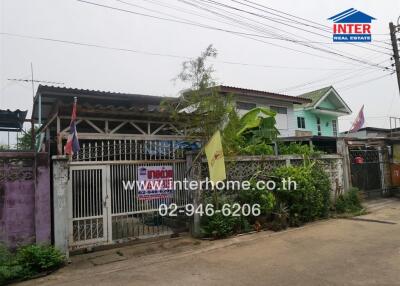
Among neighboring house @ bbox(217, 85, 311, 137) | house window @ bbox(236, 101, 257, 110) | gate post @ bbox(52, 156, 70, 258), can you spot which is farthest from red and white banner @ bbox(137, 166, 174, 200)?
house window @ bbox(236, 101, 257, 110)

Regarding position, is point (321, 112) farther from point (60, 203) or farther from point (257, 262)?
point (60, 203)

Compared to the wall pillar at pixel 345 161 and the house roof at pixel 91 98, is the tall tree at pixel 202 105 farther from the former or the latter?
the wall pillar at pixel 345 161

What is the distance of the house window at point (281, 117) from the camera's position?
18.4 m

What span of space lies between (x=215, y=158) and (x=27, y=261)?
14.3 feet

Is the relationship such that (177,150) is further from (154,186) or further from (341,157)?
(341,157)

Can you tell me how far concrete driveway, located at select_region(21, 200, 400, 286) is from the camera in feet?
17.9

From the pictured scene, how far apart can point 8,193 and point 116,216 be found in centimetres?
228

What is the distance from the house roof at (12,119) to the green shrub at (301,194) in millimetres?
7648

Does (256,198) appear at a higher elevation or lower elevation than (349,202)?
higher

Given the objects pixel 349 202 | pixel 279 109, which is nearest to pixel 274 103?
pixel 279 109

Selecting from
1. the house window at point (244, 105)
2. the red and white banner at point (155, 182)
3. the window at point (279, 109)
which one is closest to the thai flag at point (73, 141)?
the red and white banner at point (155, 182)

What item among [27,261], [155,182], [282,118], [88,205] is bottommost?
[27,261]

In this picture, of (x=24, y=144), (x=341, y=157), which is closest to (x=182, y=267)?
(x=341, y=157)

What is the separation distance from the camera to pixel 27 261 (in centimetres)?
610
